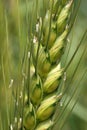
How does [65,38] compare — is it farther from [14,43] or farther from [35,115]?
[14,43]

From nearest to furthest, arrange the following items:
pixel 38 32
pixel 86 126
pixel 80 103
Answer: pixel 38 32 → pixel 86 126 → pixel 80 103

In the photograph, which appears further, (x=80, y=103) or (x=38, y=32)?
(x=80, y=103)

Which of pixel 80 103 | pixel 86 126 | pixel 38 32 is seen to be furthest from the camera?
pixel 80 103

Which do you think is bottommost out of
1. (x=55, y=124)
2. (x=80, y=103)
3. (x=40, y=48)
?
(x=80, y=103)

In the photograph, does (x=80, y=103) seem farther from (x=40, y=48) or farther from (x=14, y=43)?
(x=40, y=48)

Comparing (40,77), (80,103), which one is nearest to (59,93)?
(40,77)

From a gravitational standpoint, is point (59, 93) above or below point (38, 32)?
below

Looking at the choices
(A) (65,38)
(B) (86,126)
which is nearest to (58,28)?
(A) (65,38)
